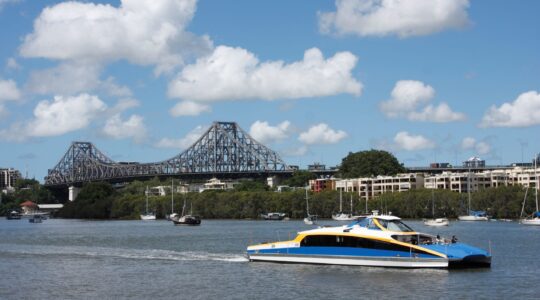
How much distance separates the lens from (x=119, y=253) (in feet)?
221

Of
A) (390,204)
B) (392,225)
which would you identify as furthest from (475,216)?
(392,225)

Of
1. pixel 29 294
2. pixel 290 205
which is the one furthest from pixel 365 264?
pixel 290 205

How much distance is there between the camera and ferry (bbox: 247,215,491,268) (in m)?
48.6

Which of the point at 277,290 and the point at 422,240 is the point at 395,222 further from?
the point at 277,290

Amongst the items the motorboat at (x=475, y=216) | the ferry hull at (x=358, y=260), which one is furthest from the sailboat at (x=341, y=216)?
the ferry hull at (x=358, y=260)

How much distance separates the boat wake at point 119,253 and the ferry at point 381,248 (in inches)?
257

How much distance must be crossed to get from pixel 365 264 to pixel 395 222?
302cm

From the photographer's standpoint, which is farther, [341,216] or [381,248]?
[341,216]

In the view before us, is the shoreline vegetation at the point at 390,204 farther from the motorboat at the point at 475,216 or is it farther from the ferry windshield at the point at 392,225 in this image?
the ferry windshield at the point at 392,225

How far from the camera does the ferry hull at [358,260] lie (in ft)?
158

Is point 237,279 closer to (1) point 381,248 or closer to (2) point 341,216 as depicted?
(1) point 381,248

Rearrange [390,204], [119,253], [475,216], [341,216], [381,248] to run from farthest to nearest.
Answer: [390,204], [341,216], [475,216], [119,253], [381,248]

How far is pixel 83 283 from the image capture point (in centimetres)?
4753

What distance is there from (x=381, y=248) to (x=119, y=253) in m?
24.6
